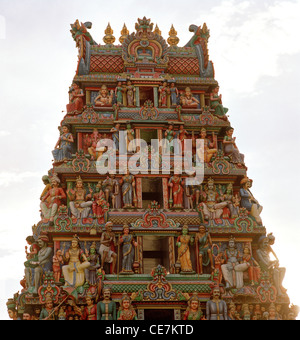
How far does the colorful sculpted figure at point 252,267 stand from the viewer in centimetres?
3127

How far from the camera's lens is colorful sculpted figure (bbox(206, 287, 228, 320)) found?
95.5 ft

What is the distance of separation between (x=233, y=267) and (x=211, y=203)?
11.3 feet

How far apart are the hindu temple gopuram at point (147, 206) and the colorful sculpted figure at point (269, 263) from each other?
0.04 m

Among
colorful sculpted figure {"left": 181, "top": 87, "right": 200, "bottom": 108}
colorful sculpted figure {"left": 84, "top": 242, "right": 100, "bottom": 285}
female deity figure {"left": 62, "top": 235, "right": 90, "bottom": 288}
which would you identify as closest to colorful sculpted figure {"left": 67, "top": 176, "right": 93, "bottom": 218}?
female deity figure {"left": 62, "top": 235, "right": 90, "bottom": 288}

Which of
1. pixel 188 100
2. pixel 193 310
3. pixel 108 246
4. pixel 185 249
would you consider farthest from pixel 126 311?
pixel 188 100

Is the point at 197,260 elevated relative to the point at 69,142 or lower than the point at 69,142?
lower

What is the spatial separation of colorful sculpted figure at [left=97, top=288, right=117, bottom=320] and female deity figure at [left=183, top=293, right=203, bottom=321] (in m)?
2.89

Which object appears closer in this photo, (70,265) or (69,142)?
(70,265)

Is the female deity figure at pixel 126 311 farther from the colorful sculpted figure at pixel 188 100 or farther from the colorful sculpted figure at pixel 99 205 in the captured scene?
the colorful sculpted figure at pixel 188 100

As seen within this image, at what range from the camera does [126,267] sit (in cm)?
3073

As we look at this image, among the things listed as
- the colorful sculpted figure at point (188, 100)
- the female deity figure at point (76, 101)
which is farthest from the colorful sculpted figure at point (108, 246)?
the colorful sculpted figure at point (188, 100)
